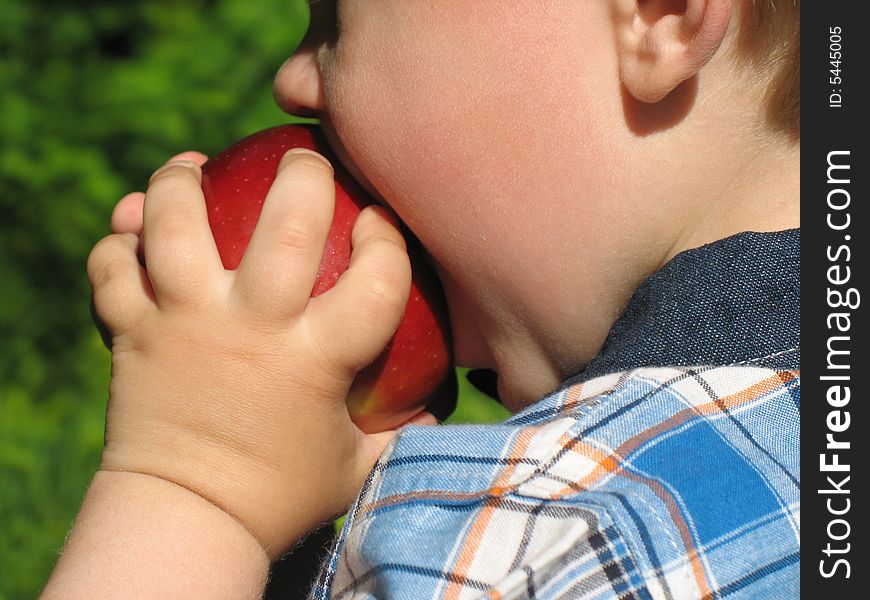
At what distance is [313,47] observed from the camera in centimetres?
158

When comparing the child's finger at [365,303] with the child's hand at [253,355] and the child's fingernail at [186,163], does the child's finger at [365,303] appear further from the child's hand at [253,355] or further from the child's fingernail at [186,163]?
the child's fingernail at [186,163]

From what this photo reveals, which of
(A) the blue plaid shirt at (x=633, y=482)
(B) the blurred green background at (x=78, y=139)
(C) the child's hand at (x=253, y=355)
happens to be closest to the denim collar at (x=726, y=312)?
(A) the blue plaid shirt at (x=633, y=482)

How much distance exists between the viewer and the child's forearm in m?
1.30

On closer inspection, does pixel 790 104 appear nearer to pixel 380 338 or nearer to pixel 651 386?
pixel 651 386

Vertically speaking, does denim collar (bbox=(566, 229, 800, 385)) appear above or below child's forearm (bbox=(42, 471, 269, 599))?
above

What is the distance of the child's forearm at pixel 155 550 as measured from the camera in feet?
4.26

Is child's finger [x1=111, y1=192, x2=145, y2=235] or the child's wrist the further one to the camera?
child's finger [x1=111, y1=192, x2=145, y2=235]

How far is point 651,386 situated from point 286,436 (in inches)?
19.1

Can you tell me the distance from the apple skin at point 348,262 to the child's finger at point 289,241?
0.04 meters

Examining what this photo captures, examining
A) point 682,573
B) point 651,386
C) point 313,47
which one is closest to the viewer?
point 682,573

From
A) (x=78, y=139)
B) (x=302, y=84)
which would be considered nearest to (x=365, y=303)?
(x=302, y=84)

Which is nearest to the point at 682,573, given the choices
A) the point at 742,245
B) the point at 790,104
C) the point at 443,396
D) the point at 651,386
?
the point at 651,386

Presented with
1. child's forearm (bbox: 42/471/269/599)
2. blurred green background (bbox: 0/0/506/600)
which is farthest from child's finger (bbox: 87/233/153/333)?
blurred green background (bbox: 0/0/506/600)

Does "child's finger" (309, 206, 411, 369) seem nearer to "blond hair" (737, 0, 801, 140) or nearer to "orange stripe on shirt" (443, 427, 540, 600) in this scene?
"orange stripe on shirt" (443, 427, 540, 600)
